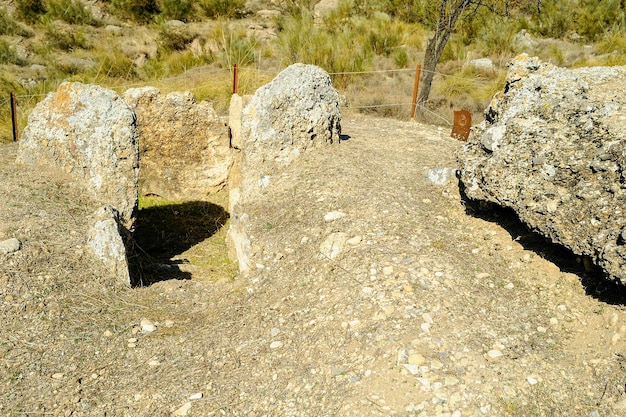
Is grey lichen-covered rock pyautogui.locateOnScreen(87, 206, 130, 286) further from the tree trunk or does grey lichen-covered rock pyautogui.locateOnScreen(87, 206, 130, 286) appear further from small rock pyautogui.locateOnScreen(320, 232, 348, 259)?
the tree trunk

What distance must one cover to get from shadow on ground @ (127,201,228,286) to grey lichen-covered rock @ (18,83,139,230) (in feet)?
1.64

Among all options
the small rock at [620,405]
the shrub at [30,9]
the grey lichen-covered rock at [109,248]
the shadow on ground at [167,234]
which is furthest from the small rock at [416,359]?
the shrub at [30,9]

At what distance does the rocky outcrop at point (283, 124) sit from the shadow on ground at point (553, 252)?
1.84 m

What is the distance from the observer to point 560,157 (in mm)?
4078

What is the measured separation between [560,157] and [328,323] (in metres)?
2.04

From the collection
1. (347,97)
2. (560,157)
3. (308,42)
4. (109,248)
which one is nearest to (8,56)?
(308,42)

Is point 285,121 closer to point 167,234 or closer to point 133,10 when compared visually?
point 167,234

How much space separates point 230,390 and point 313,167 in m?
2.89

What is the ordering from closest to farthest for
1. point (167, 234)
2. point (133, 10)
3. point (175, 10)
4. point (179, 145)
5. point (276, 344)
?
point (276, 344), point (167, 234), point (179, 145), point (175, 10), point (133, 10)

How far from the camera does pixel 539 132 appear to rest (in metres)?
4.32

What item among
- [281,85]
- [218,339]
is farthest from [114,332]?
[281,85]

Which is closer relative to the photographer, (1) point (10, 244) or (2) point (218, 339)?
(2) point (218, 339)

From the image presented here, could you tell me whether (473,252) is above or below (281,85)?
below

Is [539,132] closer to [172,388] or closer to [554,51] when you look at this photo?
[172,388]
